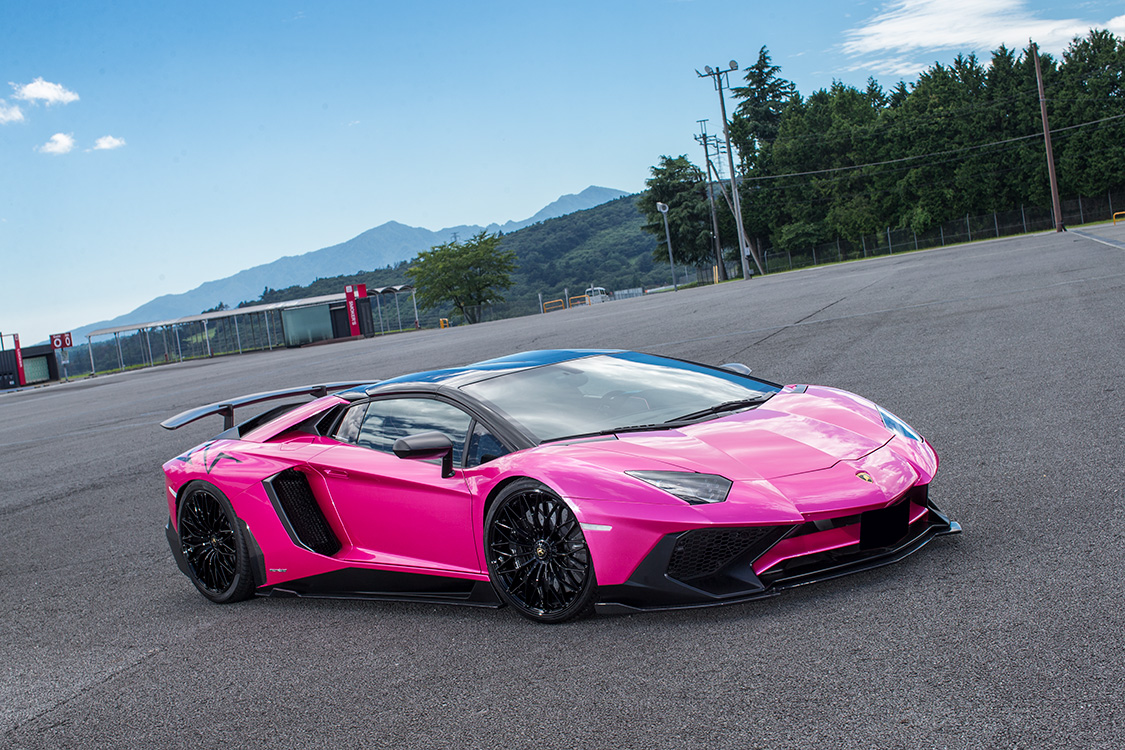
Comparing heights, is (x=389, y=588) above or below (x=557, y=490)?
below

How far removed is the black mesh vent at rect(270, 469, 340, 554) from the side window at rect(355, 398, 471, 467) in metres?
0.41

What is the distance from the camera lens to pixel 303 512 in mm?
4855

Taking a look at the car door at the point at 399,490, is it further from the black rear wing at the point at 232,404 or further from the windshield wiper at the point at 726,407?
the windshield wiper at the point at 726,407

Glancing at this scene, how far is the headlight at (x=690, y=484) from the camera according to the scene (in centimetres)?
356

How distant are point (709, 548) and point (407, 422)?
1.82 m

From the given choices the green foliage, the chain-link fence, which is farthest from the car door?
the green foliage

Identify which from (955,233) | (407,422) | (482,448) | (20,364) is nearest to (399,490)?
(407,422)

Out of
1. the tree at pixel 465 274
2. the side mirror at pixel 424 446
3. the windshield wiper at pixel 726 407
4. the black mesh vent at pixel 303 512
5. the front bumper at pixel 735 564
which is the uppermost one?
the tree at pixel 465 274

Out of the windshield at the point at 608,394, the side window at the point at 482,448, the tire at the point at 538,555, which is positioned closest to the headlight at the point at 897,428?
the windshield at the point at 608,394

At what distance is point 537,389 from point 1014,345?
23.6ft

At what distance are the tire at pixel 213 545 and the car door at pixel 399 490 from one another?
2.40 ft

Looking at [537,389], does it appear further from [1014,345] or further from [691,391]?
[1014,345]

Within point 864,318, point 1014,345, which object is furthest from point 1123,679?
point 864,318

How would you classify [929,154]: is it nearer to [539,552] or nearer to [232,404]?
[232,404]
